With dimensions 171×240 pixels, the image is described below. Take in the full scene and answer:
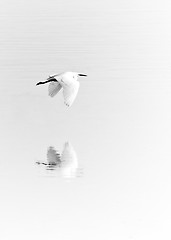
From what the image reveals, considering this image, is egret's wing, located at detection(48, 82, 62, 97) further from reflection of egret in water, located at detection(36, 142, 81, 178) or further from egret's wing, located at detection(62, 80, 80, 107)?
reflection of egret in water, located at detection(36, 142, 81, 178)

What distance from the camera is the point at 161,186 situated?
818 centimetres

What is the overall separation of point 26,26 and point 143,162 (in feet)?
31.2

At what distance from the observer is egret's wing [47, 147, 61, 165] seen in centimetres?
905

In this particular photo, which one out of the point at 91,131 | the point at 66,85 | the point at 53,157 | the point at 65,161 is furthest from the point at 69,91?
the point at 65,161

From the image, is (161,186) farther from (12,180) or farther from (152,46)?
(152,46)

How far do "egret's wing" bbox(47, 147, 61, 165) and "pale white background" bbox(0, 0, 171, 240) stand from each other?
0.07m

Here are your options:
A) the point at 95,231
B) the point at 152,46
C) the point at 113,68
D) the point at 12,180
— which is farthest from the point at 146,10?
the point at 95,231

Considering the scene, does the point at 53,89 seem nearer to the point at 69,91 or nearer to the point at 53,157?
the point at 69,91

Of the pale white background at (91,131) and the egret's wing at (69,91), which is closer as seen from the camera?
the pale white background at (91,131)

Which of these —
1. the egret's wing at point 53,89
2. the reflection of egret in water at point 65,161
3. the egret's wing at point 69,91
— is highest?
the egret's wing at point 53,89

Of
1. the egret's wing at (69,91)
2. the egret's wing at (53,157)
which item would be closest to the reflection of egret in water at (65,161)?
the egret's wing at (53,157)

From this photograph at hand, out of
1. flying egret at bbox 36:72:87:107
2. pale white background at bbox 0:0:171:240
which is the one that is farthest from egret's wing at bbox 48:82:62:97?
pale white background at bbox 0:0:171:240

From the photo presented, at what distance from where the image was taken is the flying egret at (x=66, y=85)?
1040 centimetres

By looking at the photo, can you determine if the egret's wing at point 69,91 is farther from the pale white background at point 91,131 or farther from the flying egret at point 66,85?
the pale white background at point 91,131
